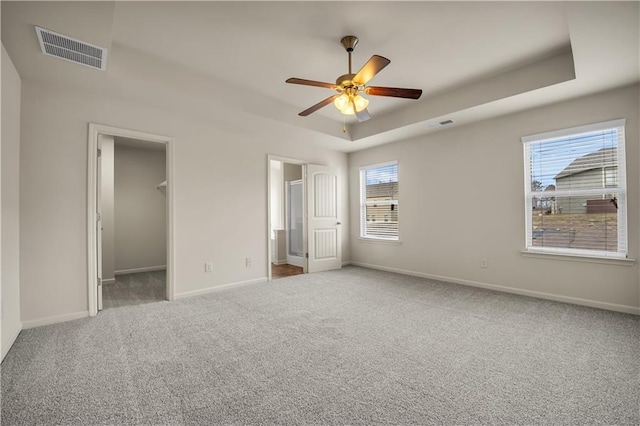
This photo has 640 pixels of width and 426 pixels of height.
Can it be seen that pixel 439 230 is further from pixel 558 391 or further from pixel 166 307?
pixel 166 307

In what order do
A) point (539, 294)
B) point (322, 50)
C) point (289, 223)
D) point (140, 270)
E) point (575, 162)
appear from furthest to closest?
point (289, 223) < point (140, 270) < point (539, 294) < point (575, 162) < point (322, 50)

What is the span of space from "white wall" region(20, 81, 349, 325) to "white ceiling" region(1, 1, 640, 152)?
0.88 ft

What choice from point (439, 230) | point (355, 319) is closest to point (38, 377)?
point (355, 319)

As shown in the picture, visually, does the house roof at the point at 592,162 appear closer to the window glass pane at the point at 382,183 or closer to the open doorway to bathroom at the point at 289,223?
the window glass pane at the point at 382,183

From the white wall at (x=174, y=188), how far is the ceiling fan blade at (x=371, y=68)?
203 centimetres

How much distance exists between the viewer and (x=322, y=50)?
2904 mm

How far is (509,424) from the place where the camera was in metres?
1.51

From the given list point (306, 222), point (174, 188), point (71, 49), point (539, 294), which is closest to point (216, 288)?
point (174, 188)

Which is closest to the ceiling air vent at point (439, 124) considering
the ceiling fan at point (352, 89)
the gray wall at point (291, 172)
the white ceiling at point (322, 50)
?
the white ceiling at point (322, 50)

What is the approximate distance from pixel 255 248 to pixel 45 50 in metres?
3.22

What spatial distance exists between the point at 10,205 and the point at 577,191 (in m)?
5.84

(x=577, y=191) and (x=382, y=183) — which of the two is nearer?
(x=577, y=191)

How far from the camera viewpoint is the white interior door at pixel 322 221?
18.0 ft

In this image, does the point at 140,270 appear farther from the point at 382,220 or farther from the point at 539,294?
the point at 539,294
